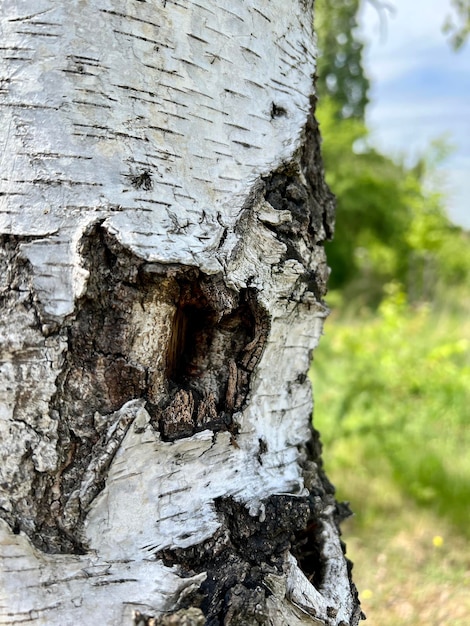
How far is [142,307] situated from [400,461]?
130 inches

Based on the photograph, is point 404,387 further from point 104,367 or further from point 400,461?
point 104,367

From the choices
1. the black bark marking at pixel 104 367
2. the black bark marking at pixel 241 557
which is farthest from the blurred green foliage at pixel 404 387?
the black bark marking at pixel 104 367

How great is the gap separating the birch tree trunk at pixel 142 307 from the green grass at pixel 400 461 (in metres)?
2.04

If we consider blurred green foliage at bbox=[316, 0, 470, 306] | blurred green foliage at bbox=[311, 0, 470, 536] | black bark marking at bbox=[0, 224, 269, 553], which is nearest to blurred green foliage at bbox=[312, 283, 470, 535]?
blurred green foliage at bbox=[311, 0, 470, 536]

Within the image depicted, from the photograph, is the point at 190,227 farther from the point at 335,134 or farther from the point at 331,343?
the point at 335,134

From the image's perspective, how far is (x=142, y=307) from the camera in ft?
3.26

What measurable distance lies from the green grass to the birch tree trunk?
2.04m

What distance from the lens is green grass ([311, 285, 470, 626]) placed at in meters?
2.93

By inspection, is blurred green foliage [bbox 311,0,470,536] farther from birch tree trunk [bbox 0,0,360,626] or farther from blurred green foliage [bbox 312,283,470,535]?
birch tree trunk [bbox 0,0,360,626]

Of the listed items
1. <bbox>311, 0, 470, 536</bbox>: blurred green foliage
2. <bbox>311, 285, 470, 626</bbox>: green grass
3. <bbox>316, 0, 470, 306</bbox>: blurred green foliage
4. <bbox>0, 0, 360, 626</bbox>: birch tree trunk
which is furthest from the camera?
<bbox>316, 0, 470, 306</bbox>: blurred green foliage

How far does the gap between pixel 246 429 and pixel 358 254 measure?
1263cm

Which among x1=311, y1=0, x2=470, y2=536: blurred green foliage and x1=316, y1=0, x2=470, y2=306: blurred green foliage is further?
x1=316, y1=0, x2=470, y2=306: blurred green foliage

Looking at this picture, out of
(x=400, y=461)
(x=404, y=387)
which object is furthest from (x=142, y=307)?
(x=404, y=387)

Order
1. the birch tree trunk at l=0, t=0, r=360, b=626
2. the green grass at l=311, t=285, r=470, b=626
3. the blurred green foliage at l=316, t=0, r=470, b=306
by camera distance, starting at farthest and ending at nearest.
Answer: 1. the blurred green foliage at l=316, t=0, r=470, b=306
2. the green grass at l=311, t=285, r=470, b=626
3. the birch tree trunk at l=0, t=0, r=360, b=626
